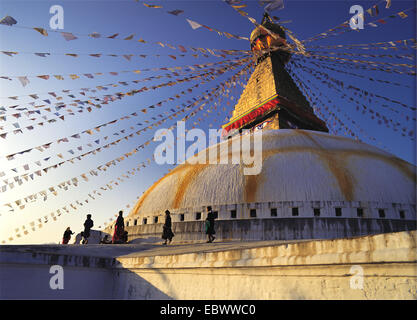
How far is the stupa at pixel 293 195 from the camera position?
10.3m

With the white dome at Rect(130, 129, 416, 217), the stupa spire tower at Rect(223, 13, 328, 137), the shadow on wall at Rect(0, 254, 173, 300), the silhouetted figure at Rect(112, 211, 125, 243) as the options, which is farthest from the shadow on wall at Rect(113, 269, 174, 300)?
the stupa spire tower at Rect(223, 13, 328, 137)

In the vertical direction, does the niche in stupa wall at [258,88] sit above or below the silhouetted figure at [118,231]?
above

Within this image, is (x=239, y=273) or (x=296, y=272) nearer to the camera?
(x=296, y=272)

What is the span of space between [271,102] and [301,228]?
11964 mm

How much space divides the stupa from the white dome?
39mm

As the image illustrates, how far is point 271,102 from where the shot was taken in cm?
2002

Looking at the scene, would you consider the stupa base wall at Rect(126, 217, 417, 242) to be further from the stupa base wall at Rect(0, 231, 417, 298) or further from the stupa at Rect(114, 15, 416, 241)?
the stupa base wall at Rect(0, 231, 417, 298)

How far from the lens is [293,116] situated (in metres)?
20.4

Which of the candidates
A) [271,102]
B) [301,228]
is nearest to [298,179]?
[301,228]

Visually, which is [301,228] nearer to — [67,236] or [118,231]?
[118,231]

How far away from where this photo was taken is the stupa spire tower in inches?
789

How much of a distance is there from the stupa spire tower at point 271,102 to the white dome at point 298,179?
20.6 feet

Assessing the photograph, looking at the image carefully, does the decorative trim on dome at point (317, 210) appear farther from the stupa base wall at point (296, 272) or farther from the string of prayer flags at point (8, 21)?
the string of prayer flags at point (8, 21)

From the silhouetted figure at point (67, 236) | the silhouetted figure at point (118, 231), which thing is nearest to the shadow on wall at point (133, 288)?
the silhouetted figure at point (118, 231)
